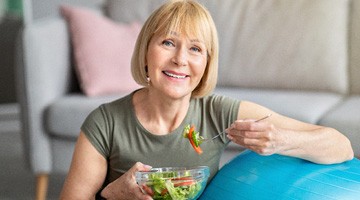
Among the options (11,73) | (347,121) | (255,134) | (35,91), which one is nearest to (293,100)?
(347,121)

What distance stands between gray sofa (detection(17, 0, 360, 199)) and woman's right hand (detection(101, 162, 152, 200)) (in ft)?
4.52

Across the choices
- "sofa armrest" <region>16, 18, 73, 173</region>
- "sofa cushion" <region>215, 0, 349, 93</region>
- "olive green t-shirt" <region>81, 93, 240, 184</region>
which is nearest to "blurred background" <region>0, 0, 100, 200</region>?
"sofa armrest" <region>16, 18, 73, 173</region>

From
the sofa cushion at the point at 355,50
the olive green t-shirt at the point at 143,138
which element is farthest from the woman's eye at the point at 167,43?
the sofa cushion at the point at 355,50

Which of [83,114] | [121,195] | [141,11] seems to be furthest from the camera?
[141,11]

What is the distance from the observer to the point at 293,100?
3.23m

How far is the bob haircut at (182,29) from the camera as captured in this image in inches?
75.5

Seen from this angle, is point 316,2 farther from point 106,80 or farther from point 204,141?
point 204,141

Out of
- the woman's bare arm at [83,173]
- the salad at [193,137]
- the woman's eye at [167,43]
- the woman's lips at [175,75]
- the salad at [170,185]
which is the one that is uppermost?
the woman's eye at [167,43]

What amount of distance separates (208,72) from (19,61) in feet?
5.04

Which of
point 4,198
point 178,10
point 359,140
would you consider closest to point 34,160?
point 4,198

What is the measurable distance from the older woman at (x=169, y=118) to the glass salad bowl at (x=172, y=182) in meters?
0.13

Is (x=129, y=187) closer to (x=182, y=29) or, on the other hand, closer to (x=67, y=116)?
(x=182, y=29)

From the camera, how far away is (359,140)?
2.93 metres

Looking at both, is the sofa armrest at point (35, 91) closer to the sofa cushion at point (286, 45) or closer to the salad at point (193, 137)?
the sofa cushion at point (286, 45)
